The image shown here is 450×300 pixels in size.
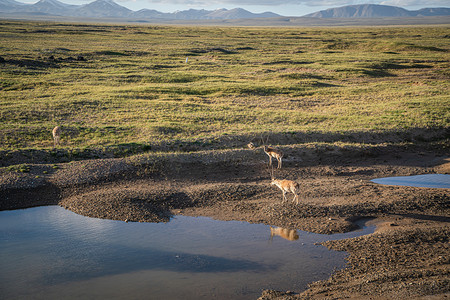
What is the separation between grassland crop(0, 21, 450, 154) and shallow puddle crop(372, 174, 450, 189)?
5453mm

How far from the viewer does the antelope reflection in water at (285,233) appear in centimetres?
1402

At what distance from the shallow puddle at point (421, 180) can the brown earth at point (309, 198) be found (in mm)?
581

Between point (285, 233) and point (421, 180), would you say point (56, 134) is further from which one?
point (421, 180)

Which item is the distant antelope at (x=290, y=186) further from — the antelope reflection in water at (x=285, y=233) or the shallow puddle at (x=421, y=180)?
the shallow puddle at (x=421, y=180)

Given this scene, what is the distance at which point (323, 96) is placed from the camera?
131 ft

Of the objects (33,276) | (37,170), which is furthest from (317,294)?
(37,170)

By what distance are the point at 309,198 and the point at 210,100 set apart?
74.2 ft

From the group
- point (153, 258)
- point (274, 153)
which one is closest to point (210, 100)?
point (274, 153)

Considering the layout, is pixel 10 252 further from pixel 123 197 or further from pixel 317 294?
pixel 317 294

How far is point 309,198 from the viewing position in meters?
16.9

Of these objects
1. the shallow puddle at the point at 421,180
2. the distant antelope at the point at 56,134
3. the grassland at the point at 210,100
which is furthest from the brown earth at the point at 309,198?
the distant antelope at the point at 56,134

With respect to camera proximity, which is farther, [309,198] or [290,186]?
[309,198]

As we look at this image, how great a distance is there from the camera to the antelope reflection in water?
552 inches

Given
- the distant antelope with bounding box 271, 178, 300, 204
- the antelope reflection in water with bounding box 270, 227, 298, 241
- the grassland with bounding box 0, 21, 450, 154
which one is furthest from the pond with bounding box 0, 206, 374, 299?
the grassland with bounding box 0, 21, 450, 154
